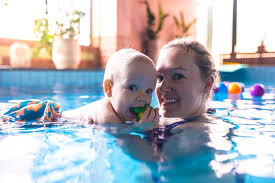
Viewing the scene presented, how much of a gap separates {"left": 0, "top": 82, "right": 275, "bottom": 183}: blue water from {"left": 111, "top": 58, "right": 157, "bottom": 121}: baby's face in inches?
8.0

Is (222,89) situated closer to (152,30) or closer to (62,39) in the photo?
(62,39)

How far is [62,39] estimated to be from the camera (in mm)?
7691

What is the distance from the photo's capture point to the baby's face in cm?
174

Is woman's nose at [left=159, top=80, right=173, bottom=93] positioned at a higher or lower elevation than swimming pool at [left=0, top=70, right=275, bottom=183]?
higher

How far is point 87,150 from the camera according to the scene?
1.49m

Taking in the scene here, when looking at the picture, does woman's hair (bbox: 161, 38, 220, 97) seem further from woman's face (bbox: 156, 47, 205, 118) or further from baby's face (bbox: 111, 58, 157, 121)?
baby's face (bbox: 111, 58, 157, 121)

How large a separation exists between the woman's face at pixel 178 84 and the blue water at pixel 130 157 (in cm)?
28

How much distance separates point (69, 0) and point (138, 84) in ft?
28.1

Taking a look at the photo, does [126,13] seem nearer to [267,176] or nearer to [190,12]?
[190,12]

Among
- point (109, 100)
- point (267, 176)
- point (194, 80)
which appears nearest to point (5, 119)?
point (109, 100)

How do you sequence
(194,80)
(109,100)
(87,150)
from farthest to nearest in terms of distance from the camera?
(194,80)
(109,100)
(87,150)

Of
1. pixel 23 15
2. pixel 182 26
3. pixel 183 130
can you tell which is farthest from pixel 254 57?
pixel 183 130

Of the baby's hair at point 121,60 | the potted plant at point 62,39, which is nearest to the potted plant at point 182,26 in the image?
the potted plant at point 62,39

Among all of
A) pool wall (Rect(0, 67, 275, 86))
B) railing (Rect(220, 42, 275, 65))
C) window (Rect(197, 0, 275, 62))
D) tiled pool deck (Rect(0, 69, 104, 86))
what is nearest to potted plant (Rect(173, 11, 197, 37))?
window (Rect(197, 0, 275, 62))
